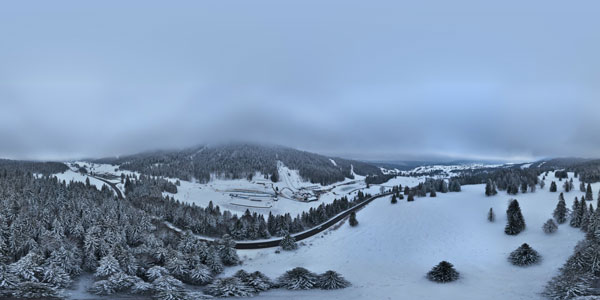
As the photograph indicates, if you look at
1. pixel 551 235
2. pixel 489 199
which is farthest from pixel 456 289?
pixel 489 199

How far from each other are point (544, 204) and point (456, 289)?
58.5 metres

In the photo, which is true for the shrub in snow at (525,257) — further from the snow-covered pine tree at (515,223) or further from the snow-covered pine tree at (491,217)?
the snow-covered pine tree at (491,217)

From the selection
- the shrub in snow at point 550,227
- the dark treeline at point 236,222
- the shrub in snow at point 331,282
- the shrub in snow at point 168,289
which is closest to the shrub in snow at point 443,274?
the shrub in snow at point 331,282

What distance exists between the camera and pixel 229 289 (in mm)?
36156

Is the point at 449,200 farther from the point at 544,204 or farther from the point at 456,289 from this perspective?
the point at 456,289

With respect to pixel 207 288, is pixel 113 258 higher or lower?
higher

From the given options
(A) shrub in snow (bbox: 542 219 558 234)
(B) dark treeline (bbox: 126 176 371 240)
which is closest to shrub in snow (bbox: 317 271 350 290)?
(B) dark treeline (bbox: 126 176 371 240)

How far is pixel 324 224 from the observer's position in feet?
274

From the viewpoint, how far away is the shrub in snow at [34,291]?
30422 mm

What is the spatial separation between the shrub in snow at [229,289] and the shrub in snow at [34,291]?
16.8m

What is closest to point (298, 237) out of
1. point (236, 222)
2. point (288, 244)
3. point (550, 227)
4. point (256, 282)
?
point (288, 244)

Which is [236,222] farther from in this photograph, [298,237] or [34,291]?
[34,291]

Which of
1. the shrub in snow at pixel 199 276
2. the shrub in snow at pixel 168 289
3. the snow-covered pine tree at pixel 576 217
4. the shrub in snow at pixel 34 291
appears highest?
the snow-covered pine tree at pixel 576 217

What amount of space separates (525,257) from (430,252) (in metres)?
15.7
